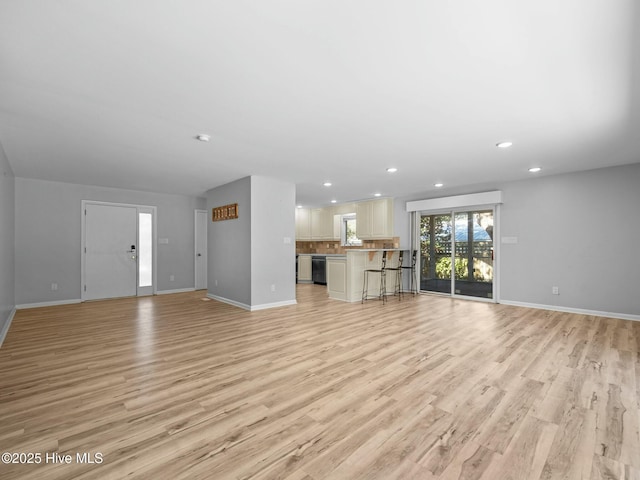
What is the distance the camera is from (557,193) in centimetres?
536

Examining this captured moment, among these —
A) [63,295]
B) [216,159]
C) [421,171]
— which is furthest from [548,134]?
[63,295]

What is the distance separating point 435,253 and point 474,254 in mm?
903

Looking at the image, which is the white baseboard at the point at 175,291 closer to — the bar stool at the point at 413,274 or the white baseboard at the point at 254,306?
the white baseboard at the point at 254,306

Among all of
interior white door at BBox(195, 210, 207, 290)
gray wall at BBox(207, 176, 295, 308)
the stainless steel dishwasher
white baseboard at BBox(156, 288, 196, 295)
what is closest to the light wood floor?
gray wall at BBox(207, 176, 295, 308)

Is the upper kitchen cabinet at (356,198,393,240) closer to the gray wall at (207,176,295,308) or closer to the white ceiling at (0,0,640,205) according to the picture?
the gray wall at (207,176,295,308)

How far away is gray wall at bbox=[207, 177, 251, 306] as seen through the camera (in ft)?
17.9

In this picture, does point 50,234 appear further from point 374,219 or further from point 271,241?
point 374,219

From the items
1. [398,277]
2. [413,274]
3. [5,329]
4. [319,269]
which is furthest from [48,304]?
[413,274]

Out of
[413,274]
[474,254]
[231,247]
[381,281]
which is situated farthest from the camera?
[413,274]

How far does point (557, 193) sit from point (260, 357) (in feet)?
19.0

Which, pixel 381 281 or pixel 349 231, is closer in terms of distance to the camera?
pixel 381 281

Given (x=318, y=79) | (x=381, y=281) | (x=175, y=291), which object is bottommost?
(x=175, y=291)

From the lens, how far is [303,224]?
998 centimetres

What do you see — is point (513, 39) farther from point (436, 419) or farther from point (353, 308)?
point (353, 308)
